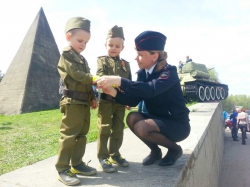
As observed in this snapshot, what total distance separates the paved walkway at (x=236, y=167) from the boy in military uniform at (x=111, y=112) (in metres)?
4.93

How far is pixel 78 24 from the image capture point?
205 centimetres

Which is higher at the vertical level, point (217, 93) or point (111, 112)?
point (217, 93)

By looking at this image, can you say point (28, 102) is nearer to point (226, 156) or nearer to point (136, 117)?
point (226, 156)

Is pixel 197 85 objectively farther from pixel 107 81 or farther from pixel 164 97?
pixel 107 81

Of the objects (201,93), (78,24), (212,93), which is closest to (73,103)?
(78,24)

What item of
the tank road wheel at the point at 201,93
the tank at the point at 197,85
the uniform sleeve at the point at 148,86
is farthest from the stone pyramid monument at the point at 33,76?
the uniform sleeve at the point at 148,86

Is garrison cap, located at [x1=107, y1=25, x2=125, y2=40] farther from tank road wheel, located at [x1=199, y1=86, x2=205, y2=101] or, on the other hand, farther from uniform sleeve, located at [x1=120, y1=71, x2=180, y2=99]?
tank road wheel, located at [x1=199, y1=86, x2=205, y2=101]

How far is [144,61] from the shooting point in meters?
2.27

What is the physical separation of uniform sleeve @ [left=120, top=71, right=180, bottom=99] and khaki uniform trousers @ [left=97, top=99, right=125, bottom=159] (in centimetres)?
39

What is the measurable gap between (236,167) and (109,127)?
668cm

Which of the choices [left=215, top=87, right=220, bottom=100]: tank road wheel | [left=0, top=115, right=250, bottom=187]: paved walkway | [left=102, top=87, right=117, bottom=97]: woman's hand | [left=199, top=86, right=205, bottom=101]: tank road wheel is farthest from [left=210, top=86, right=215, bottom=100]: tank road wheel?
[left=102, top=87, right=117, bottom=97]: woman's hand

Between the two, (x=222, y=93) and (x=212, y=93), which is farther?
(x=222, y=93)

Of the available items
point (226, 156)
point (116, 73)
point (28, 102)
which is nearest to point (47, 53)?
point (28, 102)

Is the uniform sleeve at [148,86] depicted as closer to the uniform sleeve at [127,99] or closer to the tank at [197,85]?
the uniform sleeve at [127,99]
